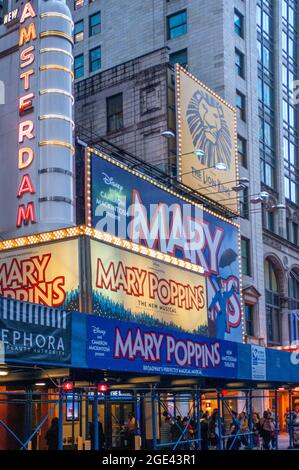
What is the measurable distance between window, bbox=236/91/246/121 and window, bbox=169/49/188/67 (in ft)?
12.1

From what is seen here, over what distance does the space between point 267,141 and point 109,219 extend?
20.5 m

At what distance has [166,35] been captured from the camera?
1737 inches

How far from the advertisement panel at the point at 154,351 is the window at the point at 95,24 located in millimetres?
32693

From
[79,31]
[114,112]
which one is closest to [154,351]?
[114,112]

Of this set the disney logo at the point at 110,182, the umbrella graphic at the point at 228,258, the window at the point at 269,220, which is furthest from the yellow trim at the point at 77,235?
the window at the point at 269,220

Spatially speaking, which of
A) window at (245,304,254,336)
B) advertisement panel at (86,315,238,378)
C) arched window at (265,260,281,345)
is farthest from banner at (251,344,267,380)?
arched window at (265,260,281,345)

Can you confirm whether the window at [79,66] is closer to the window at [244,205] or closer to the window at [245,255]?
the window at [244,205]

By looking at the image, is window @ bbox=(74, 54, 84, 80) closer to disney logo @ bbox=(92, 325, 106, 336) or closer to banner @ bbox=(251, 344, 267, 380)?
banner @ bbox=(251, 344, 267, 380)

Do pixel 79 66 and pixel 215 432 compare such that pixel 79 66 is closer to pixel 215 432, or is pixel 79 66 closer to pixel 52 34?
pixel 52 34

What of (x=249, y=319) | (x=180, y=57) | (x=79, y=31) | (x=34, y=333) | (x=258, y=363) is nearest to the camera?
(x=34, y=333)

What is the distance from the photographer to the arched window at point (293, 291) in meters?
47.1

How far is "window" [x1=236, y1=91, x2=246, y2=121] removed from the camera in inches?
1704

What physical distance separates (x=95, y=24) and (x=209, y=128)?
15482mm

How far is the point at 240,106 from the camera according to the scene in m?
43.6
